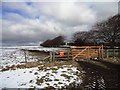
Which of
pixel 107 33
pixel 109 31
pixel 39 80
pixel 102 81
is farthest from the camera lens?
pixel 107 33

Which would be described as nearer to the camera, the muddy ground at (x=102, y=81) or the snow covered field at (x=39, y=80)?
the muddy ground at (x=102, y=81)

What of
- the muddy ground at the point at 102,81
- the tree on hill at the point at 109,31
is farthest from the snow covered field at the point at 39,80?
the tree on hill at the point at 109,31

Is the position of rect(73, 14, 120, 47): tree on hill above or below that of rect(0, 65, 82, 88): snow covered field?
above

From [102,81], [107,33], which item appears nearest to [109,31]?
[107,33]

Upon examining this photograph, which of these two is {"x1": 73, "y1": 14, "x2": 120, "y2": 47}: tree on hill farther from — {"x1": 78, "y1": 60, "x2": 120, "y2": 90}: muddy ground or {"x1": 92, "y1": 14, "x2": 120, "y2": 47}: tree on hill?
{"x1": 78, "y1": 60, "x2": 120, "y2": 90}: muddy ground

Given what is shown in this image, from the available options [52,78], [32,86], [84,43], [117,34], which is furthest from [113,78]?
[84,43]

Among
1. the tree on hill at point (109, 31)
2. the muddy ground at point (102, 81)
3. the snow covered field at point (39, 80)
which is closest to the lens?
the muddy ground at point (102, 81)

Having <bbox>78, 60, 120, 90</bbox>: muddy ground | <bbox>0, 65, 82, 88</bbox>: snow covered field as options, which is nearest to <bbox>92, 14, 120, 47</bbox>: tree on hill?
<bbox>78, 60, 120, 90</bbox>: muddy ground

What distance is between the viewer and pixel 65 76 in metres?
14.4

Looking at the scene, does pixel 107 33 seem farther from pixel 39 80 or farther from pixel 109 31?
pixel 39 80

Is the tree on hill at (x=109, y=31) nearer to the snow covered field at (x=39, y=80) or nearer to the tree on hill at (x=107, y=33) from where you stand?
Answer: the tree on hill at (x=107, y=33)

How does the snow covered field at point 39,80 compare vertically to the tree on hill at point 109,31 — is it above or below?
below

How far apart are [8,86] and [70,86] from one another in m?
3.73

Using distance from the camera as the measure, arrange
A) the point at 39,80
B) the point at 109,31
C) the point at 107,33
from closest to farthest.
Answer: the point at 39,80, the point at 109,31, the point at 107,33
